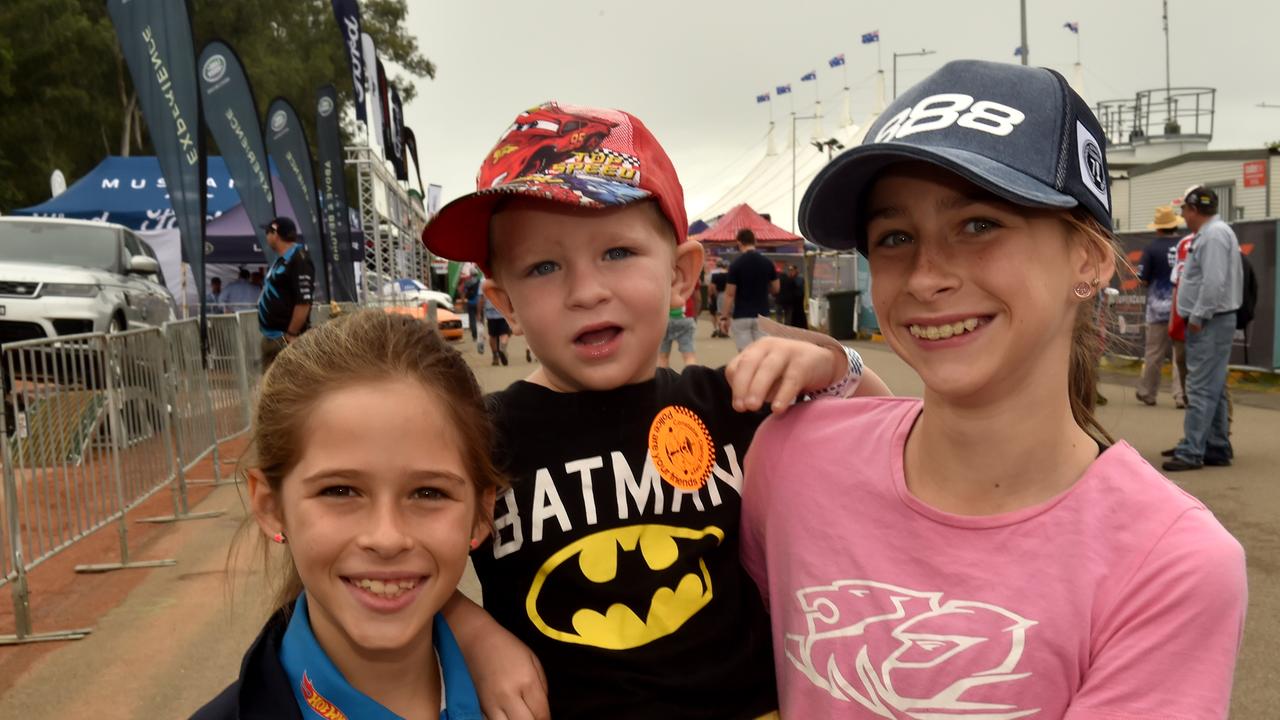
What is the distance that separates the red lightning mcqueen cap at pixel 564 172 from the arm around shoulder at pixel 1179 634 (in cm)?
102

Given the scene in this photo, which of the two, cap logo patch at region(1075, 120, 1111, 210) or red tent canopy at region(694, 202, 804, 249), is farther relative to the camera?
red tent canopy at region(694, 202, 804, 249)

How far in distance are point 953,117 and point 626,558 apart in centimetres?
89

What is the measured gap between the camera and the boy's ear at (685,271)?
2.08m

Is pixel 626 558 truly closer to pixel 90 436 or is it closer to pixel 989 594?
pixel 989 594

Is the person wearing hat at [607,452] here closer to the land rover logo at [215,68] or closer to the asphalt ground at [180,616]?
the asphalt ground at [180,616]

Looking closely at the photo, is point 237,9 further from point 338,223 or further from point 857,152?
point 857,152

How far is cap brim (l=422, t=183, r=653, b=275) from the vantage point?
5.93 feet

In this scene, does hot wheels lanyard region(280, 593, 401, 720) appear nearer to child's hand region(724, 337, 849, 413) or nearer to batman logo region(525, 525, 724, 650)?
batman logo region(525, 525, 724, 650)

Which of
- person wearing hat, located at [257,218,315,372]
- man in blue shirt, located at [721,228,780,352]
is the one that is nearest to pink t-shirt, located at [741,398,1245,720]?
person wearing hat, located at [257,218,315,372]

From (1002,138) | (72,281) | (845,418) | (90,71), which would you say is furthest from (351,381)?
(90,71)

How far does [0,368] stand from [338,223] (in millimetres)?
12806

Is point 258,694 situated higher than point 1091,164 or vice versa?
point 1091,164

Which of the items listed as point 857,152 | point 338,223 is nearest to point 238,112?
point 338,223

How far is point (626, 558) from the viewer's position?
1754 millimetres
